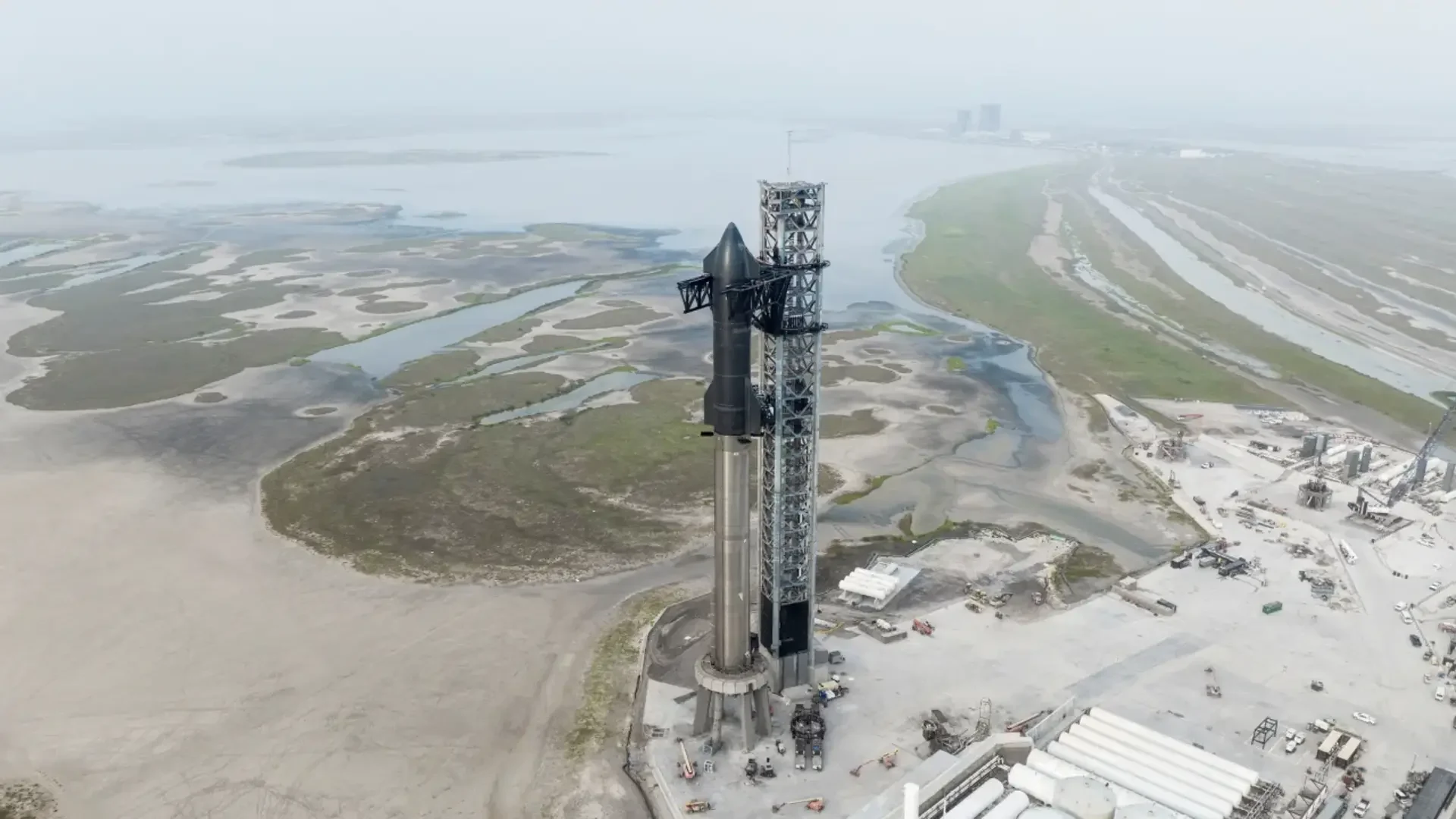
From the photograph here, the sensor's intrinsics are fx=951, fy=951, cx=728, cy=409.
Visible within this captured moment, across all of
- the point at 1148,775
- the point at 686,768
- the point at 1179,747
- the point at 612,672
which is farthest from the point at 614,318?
the point at 1148,775

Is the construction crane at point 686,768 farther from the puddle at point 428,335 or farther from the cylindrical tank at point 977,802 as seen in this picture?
the puddle at point 428,335

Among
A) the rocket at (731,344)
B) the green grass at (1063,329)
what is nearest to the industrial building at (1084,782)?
the rocket at (731,344)

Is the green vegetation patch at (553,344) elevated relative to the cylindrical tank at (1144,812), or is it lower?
elevated

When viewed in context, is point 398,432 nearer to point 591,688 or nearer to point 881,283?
point 591,688

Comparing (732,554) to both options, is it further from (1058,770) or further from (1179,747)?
(1179,747)

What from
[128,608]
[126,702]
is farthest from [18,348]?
[126,702]
